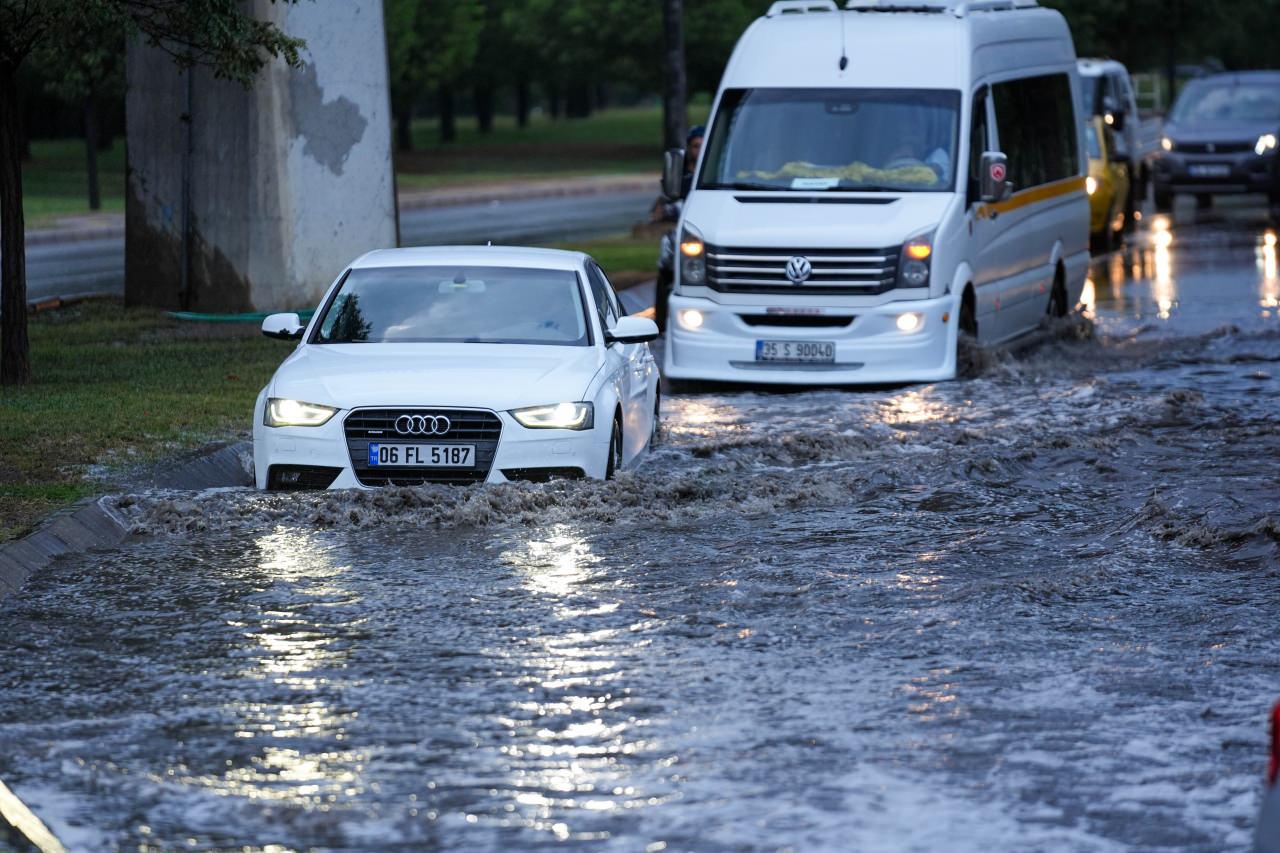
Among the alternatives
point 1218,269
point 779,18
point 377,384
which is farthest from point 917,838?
point 1218,269

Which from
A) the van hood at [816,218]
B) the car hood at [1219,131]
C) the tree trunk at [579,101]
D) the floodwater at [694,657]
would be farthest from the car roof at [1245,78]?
the tree trunk at [579,101]

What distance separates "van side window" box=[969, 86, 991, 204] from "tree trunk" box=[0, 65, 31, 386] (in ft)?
22.7

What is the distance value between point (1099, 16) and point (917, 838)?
2576 inches

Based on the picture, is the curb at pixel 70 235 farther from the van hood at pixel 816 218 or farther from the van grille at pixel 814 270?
the van grille at pixel 814 270

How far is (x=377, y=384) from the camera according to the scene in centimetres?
1132

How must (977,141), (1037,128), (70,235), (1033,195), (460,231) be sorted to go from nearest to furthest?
(977,141) → (1033,195) → (1037,128) → (460,231) → (70,235)

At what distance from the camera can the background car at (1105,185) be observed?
29.8 meters

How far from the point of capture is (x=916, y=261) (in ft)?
54.3

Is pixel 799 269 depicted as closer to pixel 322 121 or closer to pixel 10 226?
pixel 10 226

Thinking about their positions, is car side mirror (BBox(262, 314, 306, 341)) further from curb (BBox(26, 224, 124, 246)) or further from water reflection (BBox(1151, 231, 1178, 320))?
curb (BBox(26, 224, 124, 246))

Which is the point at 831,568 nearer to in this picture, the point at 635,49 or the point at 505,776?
the point at 505,776

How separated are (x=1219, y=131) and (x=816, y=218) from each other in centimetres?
2331

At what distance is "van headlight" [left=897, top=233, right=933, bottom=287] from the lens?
16.5 metres

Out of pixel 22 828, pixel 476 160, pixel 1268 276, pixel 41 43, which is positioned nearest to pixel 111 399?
pixel 41 43
